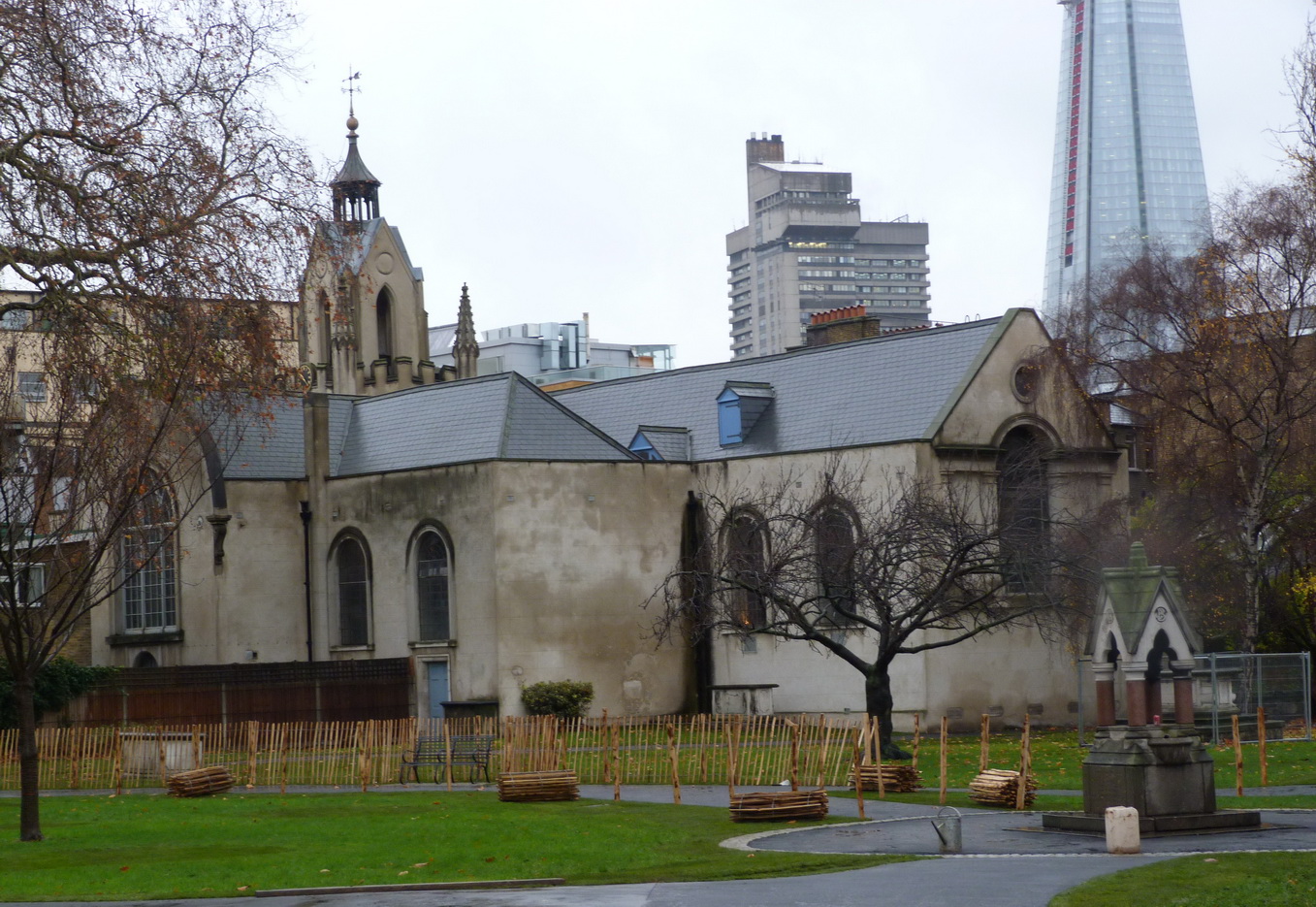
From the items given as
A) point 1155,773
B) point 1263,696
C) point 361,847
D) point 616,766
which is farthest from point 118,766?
point 1263,696

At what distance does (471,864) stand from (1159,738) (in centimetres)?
808

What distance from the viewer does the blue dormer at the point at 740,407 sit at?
46.4m

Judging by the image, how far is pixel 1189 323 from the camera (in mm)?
42094

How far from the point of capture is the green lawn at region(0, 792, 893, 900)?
1827 centimetres

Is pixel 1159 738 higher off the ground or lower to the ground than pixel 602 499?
lower

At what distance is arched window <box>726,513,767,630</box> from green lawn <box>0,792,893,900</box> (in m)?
8.50

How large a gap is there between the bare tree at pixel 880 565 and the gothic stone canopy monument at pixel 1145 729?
870 cm

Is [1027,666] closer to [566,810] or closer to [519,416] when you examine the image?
[519,416]

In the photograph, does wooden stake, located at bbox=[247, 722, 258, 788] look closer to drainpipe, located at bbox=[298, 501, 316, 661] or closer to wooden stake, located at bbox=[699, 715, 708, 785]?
wooden stake, located at bbox=[699, 715, 708, 785]

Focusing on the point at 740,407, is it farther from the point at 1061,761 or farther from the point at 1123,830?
the point at 1123,830

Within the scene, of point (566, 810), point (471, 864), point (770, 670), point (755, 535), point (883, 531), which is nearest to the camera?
point (471, 864)

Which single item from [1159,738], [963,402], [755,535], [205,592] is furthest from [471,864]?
[205,592]

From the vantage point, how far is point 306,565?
158ft

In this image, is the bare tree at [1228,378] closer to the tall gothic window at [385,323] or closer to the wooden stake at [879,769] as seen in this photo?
the wooden stake at [879,769]
